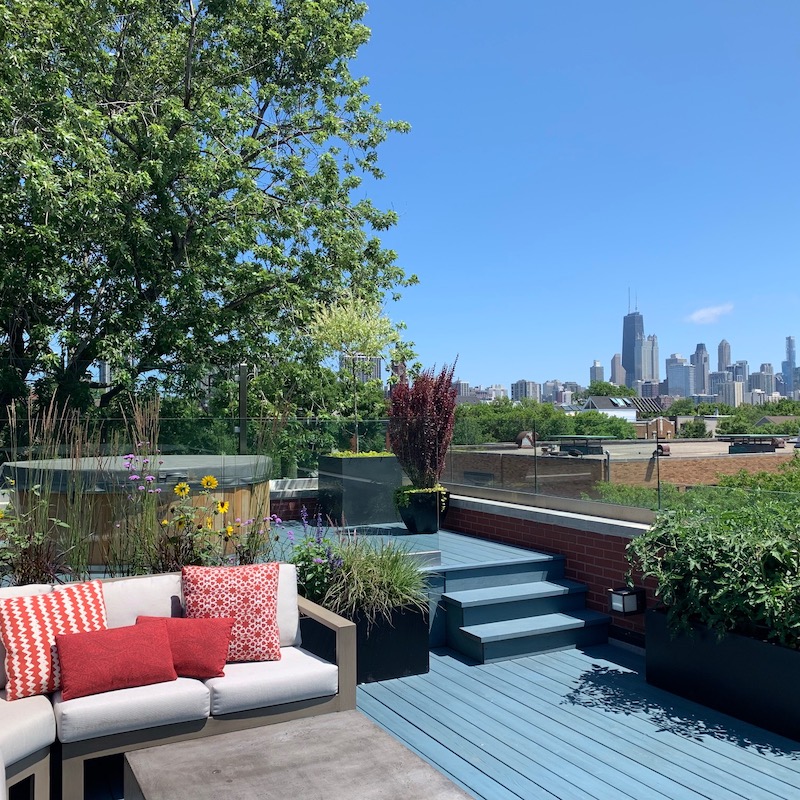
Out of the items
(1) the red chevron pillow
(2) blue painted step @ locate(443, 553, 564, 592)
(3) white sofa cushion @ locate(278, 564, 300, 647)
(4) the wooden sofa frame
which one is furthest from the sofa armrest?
(2) blue painted step @ locate(443, 553, 564, 592)

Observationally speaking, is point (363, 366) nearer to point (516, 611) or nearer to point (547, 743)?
point (516, 611)

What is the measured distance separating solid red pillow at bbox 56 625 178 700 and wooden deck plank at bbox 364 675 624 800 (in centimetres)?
161

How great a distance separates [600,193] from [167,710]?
1690 inches

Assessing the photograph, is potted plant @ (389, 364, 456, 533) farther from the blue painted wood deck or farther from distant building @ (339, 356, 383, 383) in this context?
distant building @ (339, 356, 383, 383)

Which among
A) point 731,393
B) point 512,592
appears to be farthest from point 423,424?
point 731,393

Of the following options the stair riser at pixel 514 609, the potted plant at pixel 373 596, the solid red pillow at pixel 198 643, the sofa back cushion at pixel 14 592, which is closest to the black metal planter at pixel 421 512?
the stair riser at pixel 514 609

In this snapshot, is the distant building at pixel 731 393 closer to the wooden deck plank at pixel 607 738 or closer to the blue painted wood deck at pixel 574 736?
the blue painted wood deck at pixel 574 736

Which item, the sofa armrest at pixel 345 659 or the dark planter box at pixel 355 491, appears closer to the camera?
the sofa armrest at pixel 345 659

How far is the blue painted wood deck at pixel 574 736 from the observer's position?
3.36 meters

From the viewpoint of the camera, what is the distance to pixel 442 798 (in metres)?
2.33

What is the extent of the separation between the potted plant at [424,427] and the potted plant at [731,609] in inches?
101

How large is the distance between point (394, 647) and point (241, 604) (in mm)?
1386

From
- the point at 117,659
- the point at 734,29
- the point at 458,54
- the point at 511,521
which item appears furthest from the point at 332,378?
the point at 734,29

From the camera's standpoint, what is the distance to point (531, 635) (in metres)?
5.32
